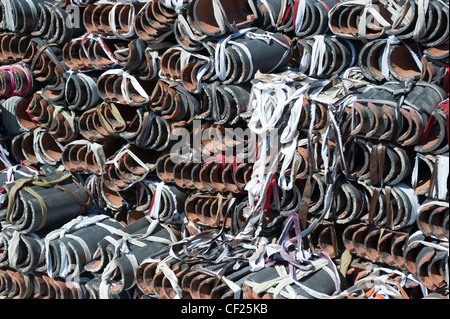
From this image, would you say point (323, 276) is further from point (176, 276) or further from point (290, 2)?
point (290, 2)

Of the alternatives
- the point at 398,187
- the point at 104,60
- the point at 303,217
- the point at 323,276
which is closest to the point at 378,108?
the point at 398,187

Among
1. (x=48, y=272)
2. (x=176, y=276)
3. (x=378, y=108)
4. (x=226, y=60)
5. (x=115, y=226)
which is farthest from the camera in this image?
(x=115, y=226)

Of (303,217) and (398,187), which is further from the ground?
(398,187)

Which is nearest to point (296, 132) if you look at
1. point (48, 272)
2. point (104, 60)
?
point (104, 60)

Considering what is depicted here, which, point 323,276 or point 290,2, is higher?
point 290,2

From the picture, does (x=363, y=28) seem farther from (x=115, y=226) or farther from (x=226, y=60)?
(x=115, y=226)

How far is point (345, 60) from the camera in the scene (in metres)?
5.18

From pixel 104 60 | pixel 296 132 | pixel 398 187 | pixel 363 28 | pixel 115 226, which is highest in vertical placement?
pixel 363 28

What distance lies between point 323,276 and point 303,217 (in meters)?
0.52

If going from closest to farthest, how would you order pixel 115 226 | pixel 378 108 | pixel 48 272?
pixel 378 108, pixel 48 272, pixel 115 226

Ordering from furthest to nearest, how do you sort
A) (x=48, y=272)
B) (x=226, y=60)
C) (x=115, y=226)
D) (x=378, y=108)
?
1. (x=115, y=226)
2. (x=48, y=272)
3. (x=226, y=60)
4. (x=378, y=108)

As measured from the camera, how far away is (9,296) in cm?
588
